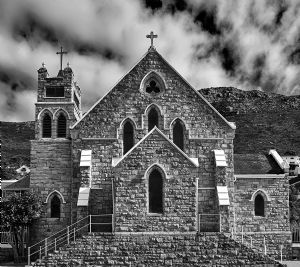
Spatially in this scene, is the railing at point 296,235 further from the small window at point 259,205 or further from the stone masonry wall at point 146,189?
the stone masonry wall at point 146,189

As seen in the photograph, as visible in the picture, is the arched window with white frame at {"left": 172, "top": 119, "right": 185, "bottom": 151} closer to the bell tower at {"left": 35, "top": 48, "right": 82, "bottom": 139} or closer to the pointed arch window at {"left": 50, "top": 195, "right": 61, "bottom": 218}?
the bell tower at {"left": 35, "top": 48, "right": 82, "bottom": 139}

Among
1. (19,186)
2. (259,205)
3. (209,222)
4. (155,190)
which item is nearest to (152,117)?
(155,190)

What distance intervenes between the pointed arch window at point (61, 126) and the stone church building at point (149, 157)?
0.22 ft

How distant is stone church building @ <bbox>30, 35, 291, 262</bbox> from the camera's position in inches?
1087

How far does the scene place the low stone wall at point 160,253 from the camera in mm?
24641

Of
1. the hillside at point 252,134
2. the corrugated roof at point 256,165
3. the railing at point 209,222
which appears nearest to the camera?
the railing at point 209,222

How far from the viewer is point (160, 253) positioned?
24.9 meters

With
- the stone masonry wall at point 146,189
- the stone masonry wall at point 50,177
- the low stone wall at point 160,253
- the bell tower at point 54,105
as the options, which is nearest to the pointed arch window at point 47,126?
the bell tower at point 54,105

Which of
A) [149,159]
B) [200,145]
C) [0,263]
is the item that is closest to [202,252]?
[149,159]

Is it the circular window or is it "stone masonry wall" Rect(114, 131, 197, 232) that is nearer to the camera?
"stone masonry wall" Rect(114, 131, 197, 232)

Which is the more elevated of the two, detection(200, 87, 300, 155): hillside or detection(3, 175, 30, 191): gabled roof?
detection(200, 87, 300, 155): hillside

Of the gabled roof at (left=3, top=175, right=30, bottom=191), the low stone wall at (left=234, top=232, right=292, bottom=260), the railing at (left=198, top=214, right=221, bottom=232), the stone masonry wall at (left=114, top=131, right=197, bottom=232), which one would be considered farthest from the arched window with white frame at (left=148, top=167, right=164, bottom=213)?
the gabled roof at (left=3, top=175, right=30, bottom=191)

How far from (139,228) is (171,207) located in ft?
6.80

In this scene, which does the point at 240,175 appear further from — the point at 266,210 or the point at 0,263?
the point at 0,263
